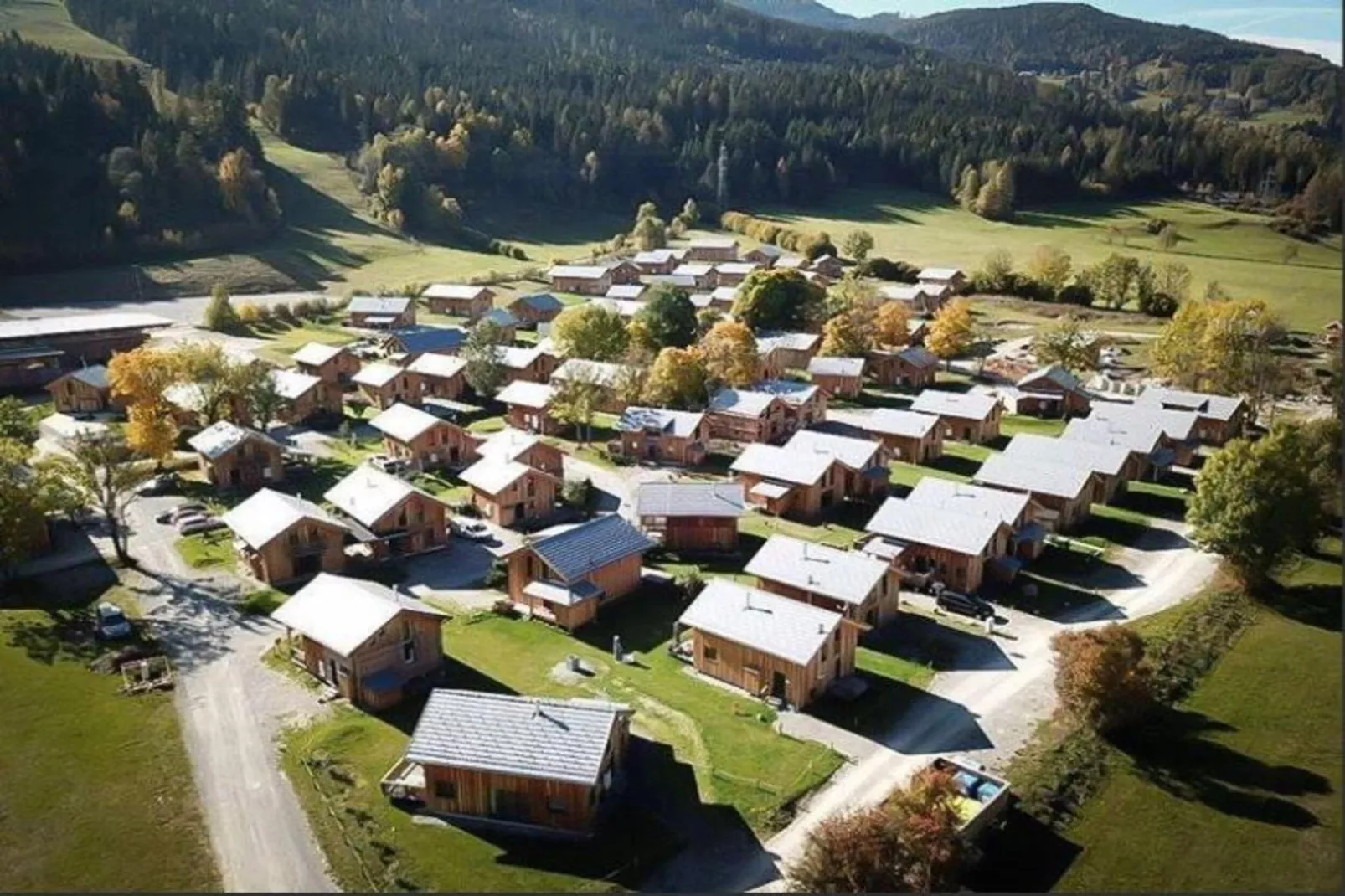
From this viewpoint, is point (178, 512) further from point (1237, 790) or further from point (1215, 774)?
point (1237, 790)

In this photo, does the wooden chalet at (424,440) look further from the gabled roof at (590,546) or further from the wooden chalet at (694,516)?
the gabled roof at (590,546)

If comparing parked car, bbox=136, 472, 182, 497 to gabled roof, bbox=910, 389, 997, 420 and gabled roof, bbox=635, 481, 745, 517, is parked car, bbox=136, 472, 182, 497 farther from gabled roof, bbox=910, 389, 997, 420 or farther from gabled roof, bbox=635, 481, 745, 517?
gabled roof, bbox=910, 389, 997, 420

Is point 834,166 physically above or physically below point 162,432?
above

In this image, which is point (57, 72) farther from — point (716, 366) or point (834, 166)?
point (834, 166)

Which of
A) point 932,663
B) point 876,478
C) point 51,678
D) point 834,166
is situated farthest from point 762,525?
point 834,166

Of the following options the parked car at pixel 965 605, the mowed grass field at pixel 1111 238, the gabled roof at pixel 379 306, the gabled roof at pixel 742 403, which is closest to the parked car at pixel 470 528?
the gabled roof at pixel 742 403

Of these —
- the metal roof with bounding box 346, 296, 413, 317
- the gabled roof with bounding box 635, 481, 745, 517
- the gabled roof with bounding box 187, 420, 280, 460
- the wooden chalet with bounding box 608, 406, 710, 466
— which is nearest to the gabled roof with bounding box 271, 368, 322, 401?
the gabled roof with bounding box 187, 420, 280, 460

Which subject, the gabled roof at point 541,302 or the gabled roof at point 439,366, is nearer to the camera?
the gabled roof at point 439,366
